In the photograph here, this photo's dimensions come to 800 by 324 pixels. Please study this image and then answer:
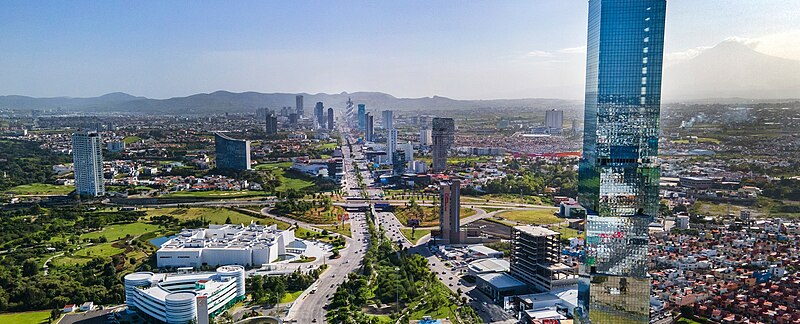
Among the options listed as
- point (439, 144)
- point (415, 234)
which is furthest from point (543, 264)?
point (439, 144)

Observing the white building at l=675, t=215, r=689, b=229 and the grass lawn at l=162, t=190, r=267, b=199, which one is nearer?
the white building at l=675, t=215, r=689, b=229

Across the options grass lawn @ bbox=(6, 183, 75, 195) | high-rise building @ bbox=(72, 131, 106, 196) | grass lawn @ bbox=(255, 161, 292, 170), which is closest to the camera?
high-rise building @ bbox=(72, 131, 106, 196)

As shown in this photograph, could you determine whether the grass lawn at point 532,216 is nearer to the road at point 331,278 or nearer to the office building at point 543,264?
the road at point 331,278

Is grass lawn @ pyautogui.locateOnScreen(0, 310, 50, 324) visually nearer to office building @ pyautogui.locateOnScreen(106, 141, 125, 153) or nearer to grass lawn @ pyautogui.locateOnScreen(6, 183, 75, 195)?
grass lawn @ pyautogui.locateOnScreen(6, 183, 75, 195)

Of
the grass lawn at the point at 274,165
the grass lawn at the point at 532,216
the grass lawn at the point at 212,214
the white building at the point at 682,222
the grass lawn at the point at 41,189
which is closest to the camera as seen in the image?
the white building at the point at 682,222

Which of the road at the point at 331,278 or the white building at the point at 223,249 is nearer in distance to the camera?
the road at the point at 331,278

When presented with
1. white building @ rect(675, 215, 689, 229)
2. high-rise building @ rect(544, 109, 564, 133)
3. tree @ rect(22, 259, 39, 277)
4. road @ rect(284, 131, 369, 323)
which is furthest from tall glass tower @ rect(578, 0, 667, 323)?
high-rise building @ rect(544, 109, 564, 133)

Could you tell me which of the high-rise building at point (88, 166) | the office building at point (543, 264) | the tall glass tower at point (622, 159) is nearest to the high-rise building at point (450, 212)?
the office building at point (543, 264)
